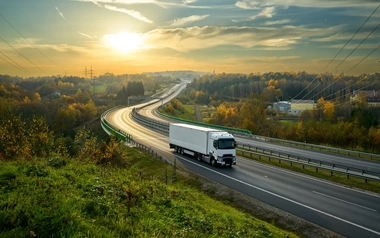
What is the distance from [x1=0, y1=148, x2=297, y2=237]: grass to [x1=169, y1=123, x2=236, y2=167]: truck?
16.9 metres

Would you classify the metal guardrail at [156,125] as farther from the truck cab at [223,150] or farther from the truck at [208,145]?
the truck cab at [223,150]

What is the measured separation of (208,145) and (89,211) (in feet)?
88.0

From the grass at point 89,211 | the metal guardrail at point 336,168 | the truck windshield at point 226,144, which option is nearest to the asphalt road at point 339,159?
the metal guardrail at point 336,168

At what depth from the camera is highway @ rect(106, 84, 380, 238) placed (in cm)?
2014

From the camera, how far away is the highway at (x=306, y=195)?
66.1 feet

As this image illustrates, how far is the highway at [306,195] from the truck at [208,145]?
1.08m

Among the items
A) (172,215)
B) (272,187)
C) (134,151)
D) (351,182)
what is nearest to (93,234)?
(172,215)

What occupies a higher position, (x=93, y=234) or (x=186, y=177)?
(x=93, y=234)

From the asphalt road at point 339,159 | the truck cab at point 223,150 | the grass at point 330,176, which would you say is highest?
the truck cab at point 223,150

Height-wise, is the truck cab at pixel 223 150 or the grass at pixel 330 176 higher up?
the truck cab at pixel 223 150

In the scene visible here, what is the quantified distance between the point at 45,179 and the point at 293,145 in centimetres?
4848

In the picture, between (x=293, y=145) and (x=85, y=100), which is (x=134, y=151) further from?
(x=85, y=100)

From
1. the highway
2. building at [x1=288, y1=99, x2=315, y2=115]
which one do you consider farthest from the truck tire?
building at [x1=288, y1=99, x2=315, y2=115]

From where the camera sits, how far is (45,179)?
15.0 m
